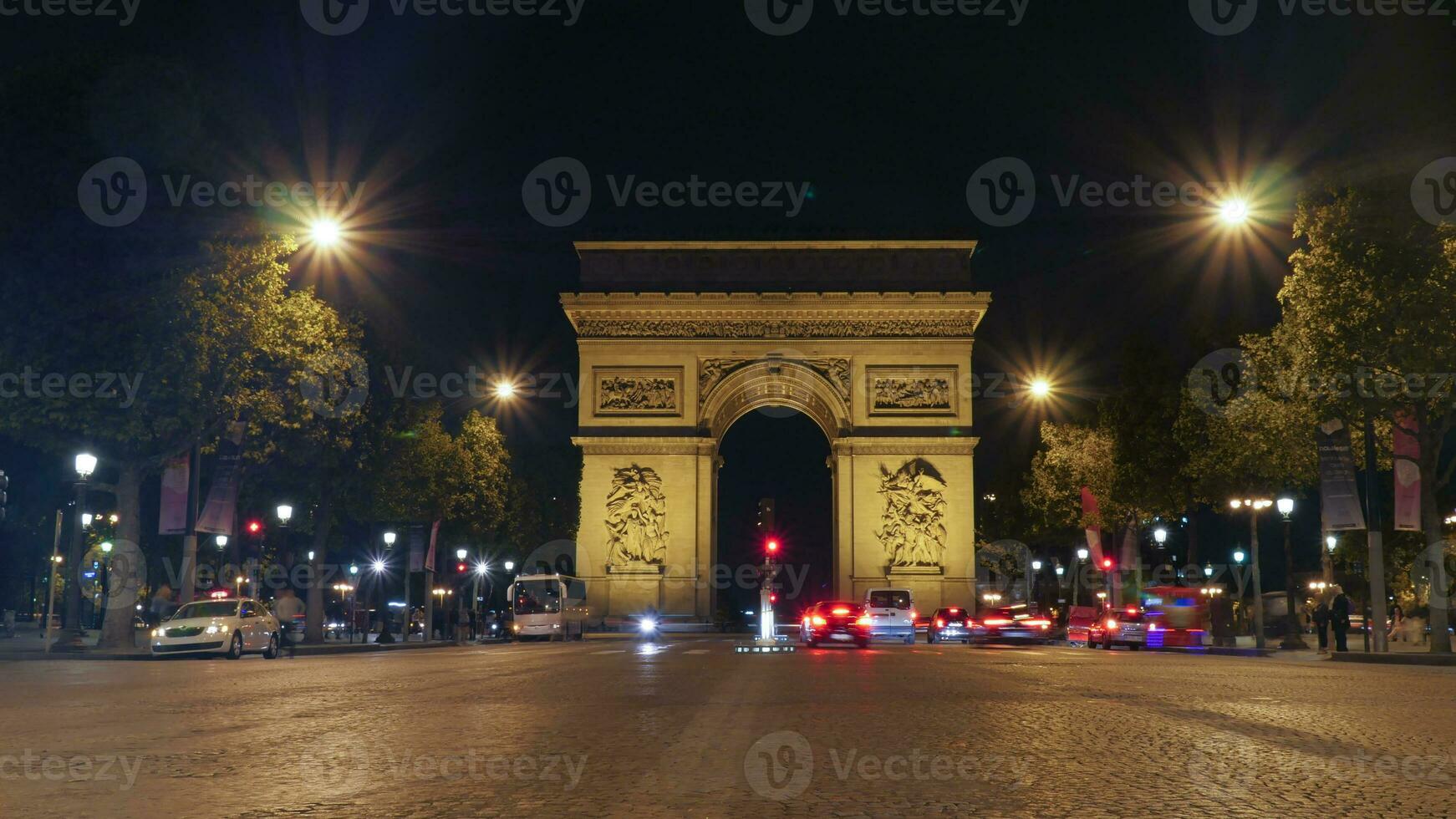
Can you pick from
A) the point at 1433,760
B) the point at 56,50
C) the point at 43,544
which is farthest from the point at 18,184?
the point at 43,544

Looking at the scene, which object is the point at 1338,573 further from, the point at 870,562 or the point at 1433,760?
the point at 1433,760

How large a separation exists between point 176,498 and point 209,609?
366cm

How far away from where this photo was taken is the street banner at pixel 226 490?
3409cm

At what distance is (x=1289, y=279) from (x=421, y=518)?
99.4 ft

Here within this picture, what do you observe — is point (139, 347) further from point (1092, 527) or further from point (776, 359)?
point (1092, 527)

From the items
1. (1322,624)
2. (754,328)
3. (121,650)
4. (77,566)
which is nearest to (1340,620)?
(1322,624)

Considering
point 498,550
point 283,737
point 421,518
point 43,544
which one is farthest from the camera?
point 498,550

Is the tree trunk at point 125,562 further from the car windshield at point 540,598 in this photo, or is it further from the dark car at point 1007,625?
the dark car at point 1007,625

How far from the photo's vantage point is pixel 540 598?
55.2 metres

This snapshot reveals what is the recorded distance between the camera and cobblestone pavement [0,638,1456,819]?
26.5 ft

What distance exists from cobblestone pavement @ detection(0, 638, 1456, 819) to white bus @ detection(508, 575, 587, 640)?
3466 cm

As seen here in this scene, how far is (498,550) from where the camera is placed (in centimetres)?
6938

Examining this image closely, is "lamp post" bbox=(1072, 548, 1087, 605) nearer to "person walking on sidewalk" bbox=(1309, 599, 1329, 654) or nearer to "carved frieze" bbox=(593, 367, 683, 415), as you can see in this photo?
"carved frieze" bbox=(593, 367, 683, 415)

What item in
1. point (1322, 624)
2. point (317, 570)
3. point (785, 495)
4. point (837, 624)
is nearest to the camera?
point (1322, 624)
